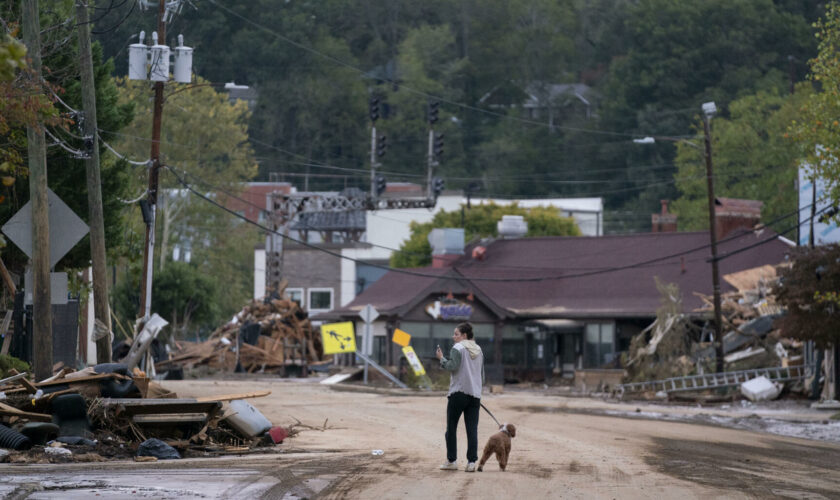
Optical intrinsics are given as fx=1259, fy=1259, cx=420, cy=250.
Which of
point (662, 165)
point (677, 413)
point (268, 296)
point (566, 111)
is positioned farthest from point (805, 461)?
point (566, 111)

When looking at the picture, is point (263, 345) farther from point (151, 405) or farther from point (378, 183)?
point (151, 405)

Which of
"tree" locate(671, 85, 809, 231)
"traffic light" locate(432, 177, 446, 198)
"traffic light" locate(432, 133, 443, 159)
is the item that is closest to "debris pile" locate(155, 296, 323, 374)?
"traffic light" locate(432, 177, 446, 198)

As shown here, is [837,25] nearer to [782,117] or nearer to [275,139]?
[782,117]

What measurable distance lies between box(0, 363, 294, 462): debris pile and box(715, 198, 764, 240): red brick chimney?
36.1m

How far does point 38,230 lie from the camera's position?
63.0 feet

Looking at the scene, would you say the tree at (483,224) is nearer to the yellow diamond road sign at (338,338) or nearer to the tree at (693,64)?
the tree at (693,64)

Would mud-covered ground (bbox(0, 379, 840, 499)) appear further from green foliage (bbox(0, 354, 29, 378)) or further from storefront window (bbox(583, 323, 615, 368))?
storefront window (bbox(583, 323, 615, 368))

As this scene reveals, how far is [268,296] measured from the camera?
54.5 metres

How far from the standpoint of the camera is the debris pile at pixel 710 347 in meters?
38.7

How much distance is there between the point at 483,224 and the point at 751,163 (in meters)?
17.3

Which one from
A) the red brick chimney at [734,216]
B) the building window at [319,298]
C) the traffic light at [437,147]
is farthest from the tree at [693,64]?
the traffic light at [437,147]

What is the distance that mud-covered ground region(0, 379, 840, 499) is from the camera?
520 inches

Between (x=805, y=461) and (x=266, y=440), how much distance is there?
7.90 meters

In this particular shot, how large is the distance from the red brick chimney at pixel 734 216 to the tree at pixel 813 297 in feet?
65.6
